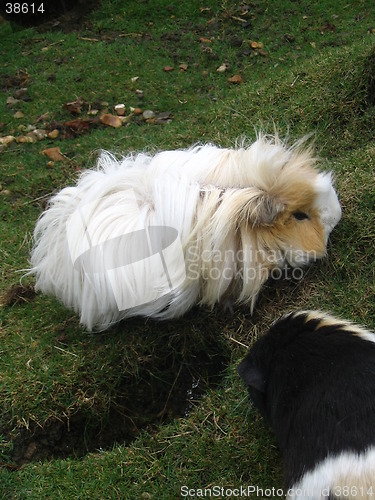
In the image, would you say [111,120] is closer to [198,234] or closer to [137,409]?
[198,234]

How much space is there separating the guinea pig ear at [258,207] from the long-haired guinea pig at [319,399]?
55 centimetres

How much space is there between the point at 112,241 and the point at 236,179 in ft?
2.31

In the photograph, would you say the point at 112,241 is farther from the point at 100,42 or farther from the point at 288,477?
the point at 100,42

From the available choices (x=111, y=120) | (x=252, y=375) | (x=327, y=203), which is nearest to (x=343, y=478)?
(x=252, y=375)

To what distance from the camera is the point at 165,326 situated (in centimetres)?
294

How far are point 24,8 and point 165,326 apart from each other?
16.8 ft

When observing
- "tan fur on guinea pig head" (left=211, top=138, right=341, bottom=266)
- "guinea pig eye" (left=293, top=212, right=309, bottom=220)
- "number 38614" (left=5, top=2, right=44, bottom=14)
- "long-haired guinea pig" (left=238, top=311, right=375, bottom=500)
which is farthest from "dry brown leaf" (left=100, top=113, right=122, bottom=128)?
"long-haired guinea pig" (left=238, top=311, right=375, bottom=500)

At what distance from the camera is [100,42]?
19.3 ft

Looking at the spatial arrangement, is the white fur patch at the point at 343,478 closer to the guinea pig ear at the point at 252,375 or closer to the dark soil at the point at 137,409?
the guinea pig ear at the point at 252,375

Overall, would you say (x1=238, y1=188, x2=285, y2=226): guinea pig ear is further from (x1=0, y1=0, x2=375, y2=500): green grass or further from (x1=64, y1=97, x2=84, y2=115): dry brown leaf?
(x1=64, y1=97, x2=84, y2=115): dry brown leaf

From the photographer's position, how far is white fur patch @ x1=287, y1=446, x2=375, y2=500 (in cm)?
177

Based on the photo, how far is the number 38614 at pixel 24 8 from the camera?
21.1 feet

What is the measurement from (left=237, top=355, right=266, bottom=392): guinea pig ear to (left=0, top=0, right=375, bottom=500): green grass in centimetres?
39

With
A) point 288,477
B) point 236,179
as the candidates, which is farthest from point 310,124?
point 288,477
